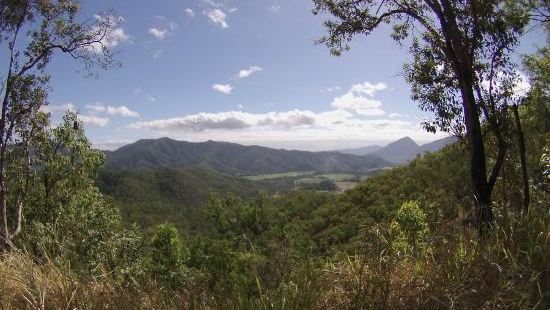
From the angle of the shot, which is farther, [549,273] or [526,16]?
[526,16]

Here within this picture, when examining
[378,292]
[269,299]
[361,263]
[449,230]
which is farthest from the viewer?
[449,230]

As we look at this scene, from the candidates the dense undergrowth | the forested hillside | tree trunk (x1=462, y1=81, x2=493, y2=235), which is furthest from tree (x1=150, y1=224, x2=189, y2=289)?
the dense undergrowth

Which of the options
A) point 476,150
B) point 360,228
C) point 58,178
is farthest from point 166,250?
point 360,228

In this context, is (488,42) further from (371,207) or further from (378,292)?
(371,207)

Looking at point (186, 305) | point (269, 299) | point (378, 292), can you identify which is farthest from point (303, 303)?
point (186, 305)

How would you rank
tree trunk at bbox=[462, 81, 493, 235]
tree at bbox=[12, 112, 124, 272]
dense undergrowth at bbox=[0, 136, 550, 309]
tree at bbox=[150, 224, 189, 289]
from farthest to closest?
1. tree at bbox=[150, 224, 189, 289]
2. tree at bbox=[12, 112, 124, 272]
3. tree trunk at bbox=[462, 81, 493, 235]
4. dense undergrowth at bbox=[0, 136, 550, 309]

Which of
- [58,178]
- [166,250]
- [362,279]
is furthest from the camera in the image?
[166,250]

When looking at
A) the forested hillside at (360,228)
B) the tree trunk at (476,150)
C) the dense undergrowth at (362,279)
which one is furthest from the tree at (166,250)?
the dense undergrowth at (362,279)

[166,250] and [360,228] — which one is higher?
[360,228]

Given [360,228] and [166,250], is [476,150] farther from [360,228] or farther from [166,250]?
[166,250]

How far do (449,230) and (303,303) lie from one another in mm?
1777

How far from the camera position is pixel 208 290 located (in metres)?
3.40

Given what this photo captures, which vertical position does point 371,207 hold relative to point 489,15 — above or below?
below

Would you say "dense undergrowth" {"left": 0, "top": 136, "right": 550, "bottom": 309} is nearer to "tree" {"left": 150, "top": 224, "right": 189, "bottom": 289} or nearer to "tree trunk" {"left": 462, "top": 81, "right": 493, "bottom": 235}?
"tree trunk" {"left": 462, "top": 81, "right": 493, "bottom": 235}
